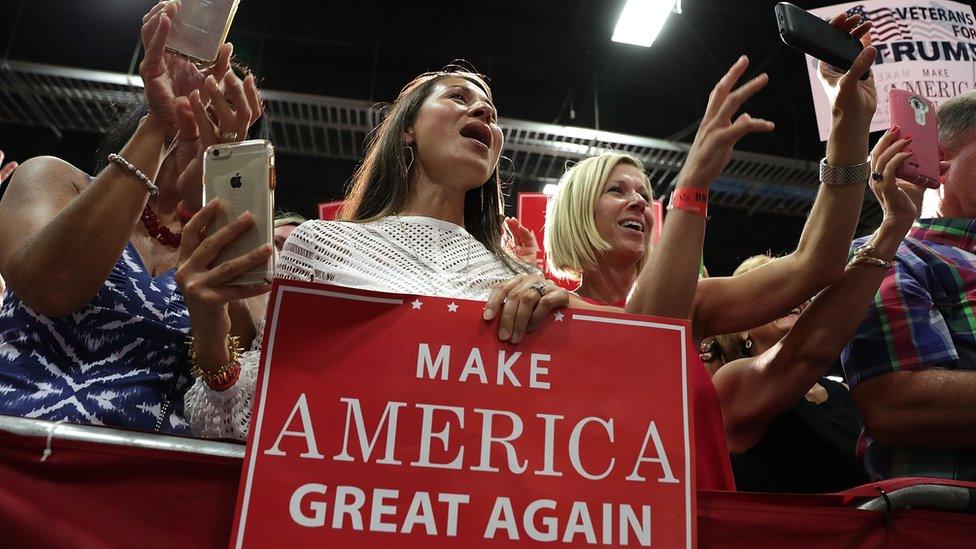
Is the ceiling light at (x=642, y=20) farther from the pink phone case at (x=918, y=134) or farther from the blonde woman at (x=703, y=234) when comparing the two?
the pink phone case at (x=918, y=134)

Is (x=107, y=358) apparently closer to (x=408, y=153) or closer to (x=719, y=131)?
(x=408, y=153)

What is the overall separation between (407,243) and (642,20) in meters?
3.27

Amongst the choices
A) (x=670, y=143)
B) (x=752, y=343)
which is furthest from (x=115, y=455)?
(x=670, y=143)

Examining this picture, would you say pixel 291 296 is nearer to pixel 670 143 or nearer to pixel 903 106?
pixel 903 106

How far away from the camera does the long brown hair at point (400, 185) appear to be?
1625mm

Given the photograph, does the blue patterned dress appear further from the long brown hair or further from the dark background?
the dark background

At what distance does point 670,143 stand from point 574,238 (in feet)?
12.6

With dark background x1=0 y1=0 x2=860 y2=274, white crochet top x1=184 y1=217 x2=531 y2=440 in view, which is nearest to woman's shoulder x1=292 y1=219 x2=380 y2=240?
white crochet top x1=184 y1=217 x2=531 y2=440

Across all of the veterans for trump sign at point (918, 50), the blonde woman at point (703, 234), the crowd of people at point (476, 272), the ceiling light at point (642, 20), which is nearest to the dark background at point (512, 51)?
the ceiling light at point (642, 20)

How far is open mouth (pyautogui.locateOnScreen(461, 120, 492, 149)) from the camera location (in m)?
1.61

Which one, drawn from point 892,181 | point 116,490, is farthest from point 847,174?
point 116,490

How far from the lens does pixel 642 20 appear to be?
166 inches

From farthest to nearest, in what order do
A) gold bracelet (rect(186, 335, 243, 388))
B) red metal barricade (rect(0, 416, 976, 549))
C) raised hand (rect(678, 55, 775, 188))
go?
raised hand (rect(678, 55, 775, 188)), gold bracelet (rect(186, 335, 243, 388)), red metal barricade (rect(0, 416, 976, 549))

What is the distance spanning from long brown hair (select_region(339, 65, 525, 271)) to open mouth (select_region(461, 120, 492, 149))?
0.13m
